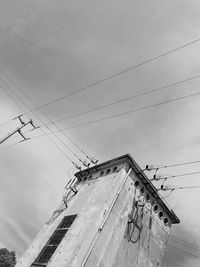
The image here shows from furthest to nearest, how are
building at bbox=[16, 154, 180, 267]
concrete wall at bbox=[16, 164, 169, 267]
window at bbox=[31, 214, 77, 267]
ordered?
1. window at bbox=[31, 214, 77, 267]
2. building at bbox=[16, 154, 180, 267]
3. concrete wall at bbox=[16, 164, 169, 267]

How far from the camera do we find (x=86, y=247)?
44.1 feet

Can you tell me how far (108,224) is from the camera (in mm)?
14891

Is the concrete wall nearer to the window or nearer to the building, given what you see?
the building

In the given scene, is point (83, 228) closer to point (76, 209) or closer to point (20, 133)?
point (76, 209)

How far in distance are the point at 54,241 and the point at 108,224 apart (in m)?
3.82

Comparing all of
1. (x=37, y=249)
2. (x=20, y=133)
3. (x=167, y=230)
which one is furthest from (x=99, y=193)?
(x=20, y=133)

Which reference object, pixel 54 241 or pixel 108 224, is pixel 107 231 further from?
pixel 54 241

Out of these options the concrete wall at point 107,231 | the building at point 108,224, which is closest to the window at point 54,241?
the building at point 108,224

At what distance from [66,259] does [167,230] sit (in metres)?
9.70

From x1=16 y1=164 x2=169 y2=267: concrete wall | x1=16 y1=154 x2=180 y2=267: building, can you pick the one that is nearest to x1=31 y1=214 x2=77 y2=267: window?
x1=16 y1=154 x2=180 y2=267: building

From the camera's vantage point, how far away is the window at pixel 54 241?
14.7 meters

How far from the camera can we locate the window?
48.3ft

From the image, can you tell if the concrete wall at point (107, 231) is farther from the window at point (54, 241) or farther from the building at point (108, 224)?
the window at point (54, 241)

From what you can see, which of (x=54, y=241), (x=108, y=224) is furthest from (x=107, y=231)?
(x=54, y=241)
